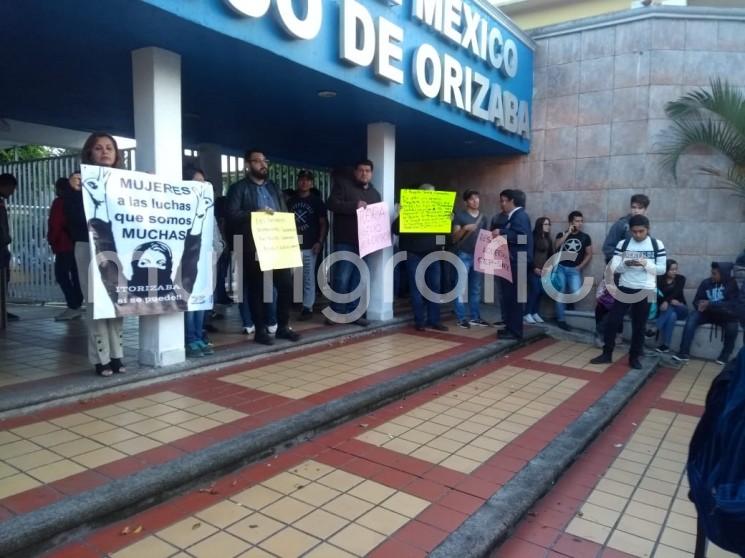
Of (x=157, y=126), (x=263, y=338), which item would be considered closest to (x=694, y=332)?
(x=263, y=338)

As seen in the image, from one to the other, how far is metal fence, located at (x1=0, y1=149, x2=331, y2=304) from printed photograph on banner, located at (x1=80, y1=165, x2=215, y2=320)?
509 centimetres

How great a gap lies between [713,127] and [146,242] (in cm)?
749

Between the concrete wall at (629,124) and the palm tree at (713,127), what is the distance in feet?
0.50

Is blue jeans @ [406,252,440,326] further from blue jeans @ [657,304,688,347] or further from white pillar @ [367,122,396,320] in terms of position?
blue jeans @ [657,304,688,347]

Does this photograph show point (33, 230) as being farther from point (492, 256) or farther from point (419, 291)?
point (492, 256)

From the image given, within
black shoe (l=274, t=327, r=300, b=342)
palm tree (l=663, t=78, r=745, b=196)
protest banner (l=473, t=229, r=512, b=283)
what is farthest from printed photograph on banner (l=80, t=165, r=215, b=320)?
palm tree (l=663, t=78, r=745, b=196)

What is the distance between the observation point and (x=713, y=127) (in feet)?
24.8

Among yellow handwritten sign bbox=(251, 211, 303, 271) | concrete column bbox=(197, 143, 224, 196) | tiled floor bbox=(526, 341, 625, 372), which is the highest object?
concrete column bbox=(197, 143, 224, 196)

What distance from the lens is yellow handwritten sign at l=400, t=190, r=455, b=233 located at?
681 centimetres

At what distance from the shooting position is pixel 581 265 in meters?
8.09

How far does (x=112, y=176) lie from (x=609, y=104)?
7.11 meters

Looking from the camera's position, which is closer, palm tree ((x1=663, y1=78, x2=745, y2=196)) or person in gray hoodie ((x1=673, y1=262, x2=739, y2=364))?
person in gray hoodie ((x1=673, y1=262, x2=739, y2=364))

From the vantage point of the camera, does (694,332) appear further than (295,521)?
Yes

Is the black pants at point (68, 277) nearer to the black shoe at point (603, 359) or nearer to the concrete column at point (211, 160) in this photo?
the concrete column at point (211, 160)
